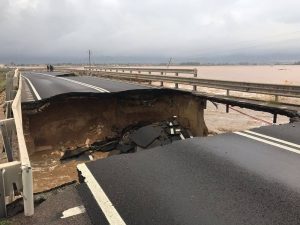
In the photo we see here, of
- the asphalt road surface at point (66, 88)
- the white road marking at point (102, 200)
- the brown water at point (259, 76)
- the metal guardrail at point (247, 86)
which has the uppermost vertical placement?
the metal guardrail at point (247, 86)

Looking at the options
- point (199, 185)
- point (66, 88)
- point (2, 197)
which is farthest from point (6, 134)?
point (66, 88)

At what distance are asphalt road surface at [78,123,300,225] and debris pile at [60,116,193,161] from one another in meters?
4.62

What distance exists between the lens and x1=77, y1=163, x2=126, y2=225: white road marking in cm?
401

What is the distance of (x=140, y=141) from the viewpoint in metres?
12.0

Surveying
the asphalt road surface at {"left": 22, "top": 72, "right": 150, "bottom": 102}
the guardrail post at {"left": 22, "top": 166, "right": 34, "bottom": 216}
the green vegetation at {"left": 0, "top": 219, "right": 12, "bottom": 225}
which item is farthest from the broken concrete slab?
the green vegetation at {"left": 0, "top": 219, "right": 12, "bottom": 225}

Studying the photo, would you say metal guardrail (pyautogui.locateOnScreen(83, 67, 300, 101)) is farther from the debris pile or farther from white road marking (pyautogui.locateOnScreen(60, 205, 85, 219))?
white road marking (pyautogui.locateOnScreen(60, 205, 85, 219))

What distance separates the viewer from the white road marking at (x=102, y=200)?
401cm

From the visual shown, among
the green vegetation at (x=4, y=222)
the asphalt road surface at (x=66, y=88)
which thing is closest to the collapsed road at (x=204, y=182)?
the green vegetation at (x=4, y=222)

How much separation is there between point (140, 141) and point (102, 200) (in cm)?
748

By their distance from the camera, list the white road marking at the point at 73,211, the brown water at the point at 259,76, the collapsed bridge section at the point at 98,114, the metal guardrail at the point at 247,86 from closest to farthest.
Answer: the white road marking at the point at 73,211
the metal guardrail at the point at 247,86
the collapsed bridge section at the point at 98,114
the brown water at the point at 259,76

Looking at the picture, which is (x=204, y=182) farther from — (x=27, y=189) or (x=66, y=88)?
(x=66, y=88)

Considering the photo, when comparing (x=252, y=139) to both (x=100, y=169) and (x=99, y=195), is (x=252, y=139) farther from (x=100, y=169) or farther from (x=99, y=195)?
(x=99, y=195)

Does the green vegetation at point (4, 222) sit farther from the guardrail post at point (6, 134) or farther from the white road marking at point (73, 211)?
the guardrail post at point (6, 134)

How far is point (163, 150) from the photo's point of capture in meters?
6.77
